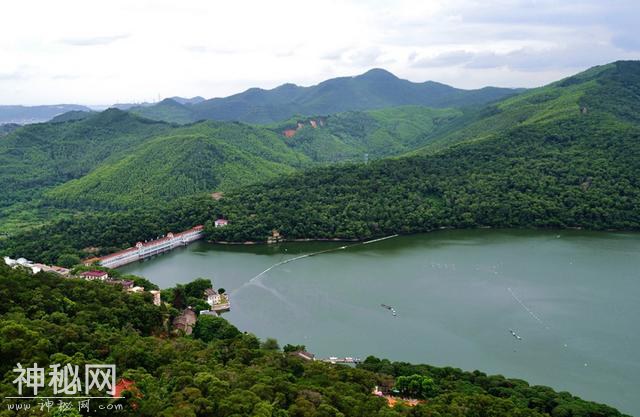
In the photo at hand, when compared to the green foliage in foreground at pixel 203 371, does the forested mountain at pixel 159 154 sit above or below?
above

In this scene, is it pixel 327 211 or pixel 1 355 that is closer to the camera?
pixel 1 355

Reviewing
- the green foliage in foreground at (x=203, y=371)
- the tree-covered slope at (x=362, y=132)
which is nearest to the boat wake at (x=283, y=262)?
the green foliage in foreground at (x=203, y=371)

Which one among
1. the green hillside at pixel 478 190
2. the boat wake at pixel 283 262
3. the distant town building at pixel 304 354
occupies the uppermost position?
the green hillside at pixel 478 190

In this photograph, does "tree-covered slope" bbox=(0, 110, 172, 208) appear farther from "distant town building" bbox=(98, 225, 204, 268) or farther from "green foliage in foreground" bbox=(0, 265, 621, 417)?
"green foliage in foreground" bbox=(0, 265, 621, 417)

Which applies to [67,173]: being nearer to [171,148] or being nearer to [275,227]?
[171,148]

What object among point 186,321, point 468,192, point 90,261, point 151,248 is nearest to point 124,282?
point 186,321

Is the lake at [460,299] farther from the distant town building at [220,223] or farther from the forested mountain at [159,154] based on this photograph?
the forested mountain at [159,154]

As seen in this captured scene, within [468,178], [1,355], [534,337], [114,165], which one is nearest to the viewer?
[1,355]

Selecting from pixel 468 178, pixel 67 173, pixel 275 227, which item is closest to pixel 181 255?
pixel 275 227
